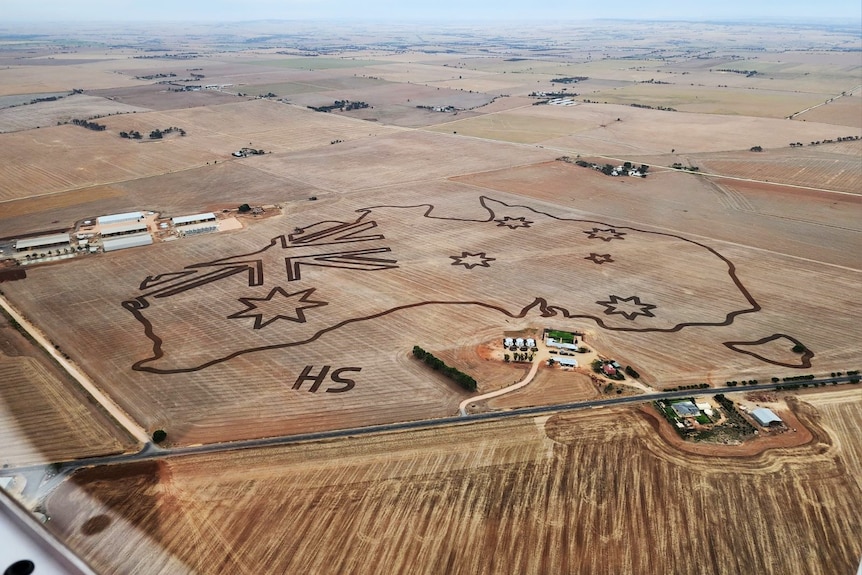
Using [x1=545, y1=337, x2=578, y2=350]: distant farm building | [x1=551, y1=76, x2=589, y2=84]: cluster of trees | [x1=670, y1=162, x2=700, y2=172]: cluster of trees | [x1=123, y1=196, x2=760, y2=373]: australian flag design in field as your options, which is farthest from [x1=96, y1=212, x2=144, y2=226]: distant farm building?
[x1=551, y1=76, x2=589, y2=84]: cluster of trees

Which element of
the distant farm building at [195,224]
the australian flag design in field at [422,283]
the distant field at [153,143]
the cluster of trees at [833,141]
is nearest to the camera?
the australian flag design in field at [422,283]

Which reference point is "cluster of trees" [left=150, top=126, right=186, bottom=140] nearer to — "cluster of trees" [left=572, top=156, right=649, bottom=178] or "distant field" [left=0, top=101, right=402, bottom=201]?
"distant field" [left=0, top=101, right=402, bottom=201]

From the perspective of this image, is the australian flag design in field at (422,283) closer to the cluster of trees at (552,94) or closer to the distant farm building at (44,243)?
the distant farm building at (44,243)

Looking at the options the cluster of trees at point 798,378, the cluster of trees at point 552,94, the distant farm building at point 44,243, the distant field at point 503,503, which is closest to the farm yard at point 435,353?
the distant field at point 503,503

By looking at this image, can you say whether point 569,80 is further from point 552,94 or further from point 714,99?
point 714,99

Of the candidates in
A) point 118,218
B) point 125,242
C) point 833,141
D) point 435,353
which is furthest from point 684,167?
point 118,218
